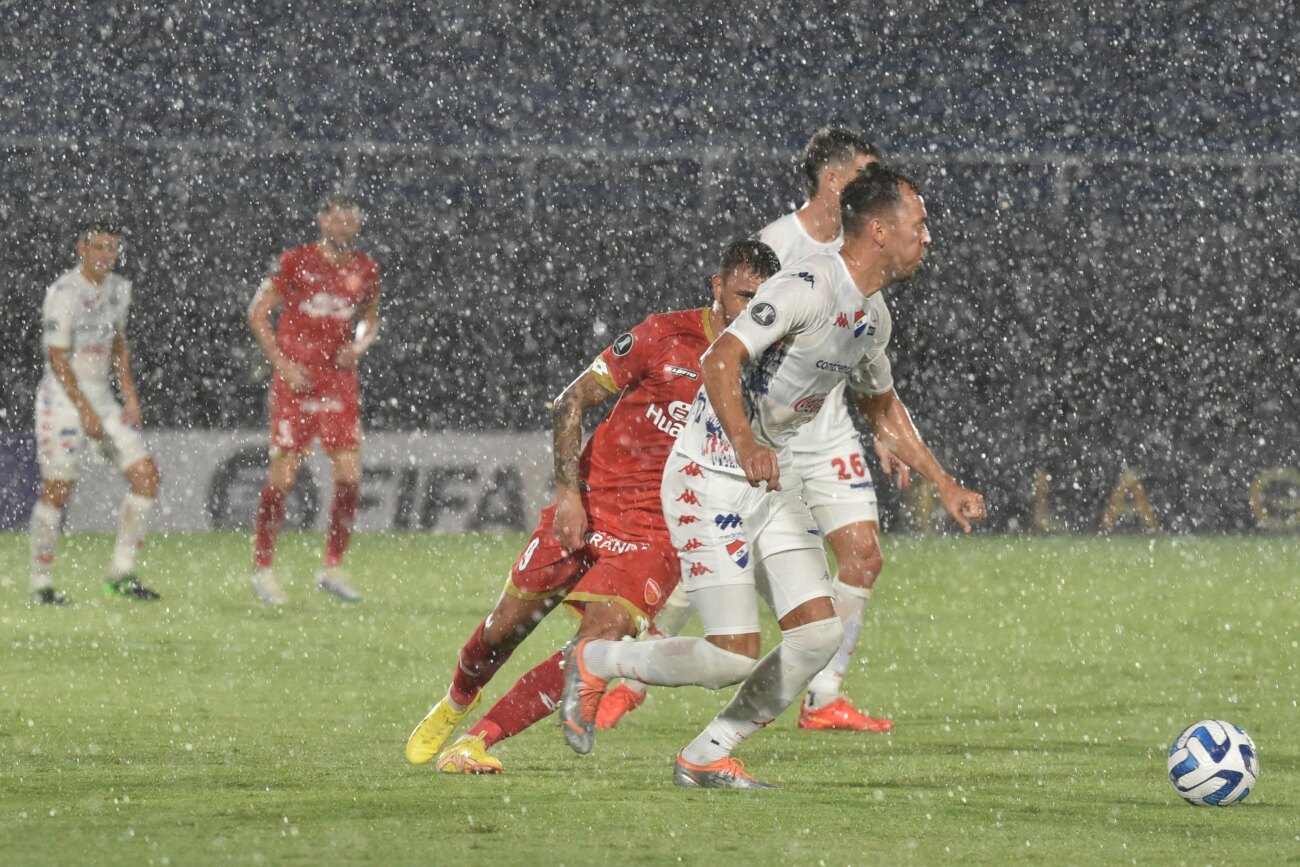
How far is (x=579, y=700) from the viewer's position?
5.00 meters

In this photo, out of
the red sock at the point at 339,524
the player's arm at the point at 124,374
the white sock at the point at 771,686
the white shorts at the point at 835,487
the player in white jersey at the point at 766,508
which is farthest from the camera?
the red sock at the point at 339,524

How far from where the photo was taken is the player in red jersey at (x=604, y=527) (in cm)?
531

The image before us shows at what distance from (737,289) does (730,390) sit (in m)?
0.77

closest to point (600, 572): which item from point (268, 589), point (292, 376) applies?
point (292, 376)

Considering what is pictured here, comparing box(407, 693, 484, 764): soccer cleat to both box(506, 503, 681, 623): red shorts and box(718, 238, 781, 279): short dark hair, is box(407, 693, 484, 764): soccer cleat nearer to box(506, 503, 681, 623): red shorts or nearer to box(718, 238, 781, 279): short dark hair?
box(506, 503, 681, 623): red shorts

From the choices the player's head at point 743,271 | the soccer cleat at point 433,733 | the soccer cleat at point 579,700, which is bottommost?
the soccer cleat at point 433,733

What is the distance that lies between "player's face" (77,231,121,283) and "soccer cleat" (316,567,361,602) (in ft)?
6.76

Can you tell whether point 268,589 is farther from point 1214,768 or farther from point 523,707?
point 1214,768

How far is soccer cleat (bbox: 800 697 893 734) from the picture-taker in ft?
21.3

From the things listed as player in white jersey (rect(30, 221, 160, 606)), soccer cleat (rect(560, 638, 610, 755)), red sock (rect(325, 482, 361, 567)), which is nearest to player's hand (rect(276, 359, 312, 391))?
red sock (rect(325, 482, 361, 567))

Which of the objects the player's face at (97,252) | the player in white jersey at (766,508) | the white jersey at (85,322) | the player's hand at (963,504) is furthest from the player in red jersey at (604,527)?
the white jersey at (85,322)

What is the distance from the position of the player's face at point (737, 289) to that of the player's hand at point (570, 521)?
0.67m

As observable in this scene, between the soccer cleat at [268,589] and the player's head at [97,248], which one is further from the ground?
the player's head at [97,248]

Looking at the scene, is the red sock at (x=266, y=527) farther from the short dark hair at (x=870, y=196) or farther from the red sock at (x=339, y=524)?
the short dark hair at (x=870, y=196)
